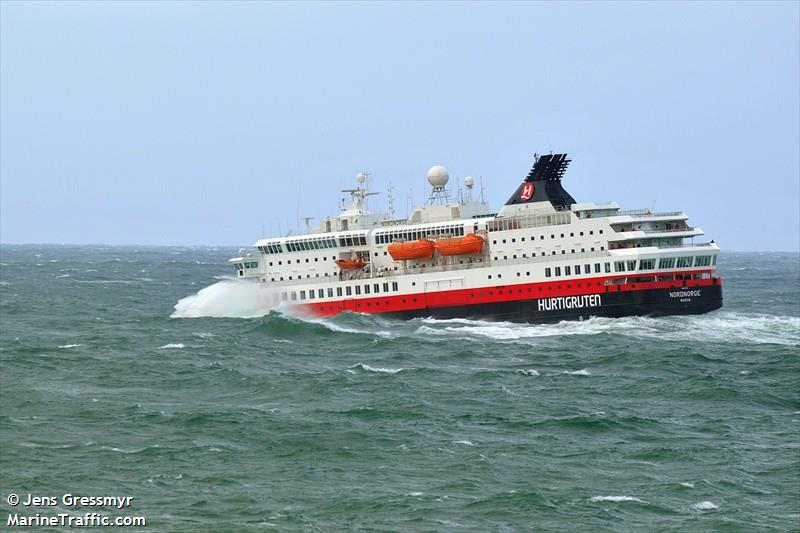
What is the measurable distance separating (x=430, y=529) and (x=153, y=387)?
1988 cm

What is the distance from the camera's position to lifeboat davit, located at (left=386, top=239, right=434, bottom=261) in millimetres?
63219

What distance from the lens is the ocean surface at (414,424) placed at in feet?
91.3

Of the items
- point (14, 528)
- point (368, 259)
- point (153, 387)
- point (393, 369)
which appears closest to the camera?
point (14, 528)

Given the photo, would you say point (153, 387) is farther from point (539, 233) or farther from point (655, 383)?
point (539, 233)

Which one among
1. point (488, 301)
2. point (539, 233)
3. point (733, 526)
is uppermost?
point (539, 233)

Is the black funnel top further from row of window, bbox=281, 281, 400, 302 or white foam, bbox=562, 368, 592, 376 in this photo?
white foam, bbox=562, 368, 592, 376

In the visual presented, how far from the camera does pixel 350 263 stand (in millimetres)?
65812

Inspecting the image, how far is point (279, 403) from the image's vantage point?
39.9 m

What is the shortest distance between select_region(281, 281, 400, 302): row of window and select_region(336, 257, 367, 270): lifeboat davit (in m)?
1.38

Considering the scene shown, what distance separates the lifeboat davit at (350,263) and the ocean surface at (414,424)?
16.3 feet

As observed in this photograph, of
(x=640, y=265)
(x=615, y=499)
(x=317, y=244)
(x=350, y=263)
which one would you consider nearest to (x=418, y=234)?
(x=350, y=263)

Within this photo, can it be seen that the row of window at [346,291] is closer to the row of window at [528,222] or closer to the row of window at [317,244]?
the row of window at [317,244]

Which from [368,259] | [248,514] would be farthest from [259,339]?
[248,514]

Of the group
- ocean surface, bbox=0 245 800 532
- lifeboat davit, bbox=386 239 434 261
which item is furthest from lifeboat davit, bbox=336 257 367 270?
ocean surface, bbox=0 245 800 532
